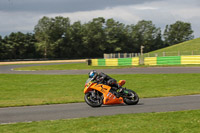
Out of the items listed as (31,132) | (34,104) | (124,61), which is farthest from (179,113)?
(124,61)

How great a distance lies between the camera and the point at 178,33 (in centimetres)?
15875

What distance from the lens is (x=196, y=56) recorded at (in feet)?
123

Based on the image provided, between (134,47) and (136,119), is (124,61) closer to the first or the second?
(136,119)

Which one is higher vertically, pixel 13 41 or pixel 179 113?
pixel 13 41

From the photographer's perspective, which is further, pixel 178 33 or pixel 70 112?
pixel 178 33

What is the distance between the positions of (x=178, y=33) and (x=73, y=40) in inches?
3053

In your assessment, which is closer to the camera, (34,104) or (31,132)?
(31,132)

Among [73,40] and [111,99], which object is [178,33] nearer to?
[73,40]

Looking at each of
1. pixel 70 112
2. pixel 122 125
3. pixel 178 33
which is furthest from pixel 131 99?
pixel 178 33

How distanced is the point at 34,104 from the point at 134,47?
110 metres

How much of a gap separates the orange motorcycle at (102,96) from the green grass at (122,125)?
2.51 m

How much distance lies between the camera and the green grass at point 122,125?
22.2 feet

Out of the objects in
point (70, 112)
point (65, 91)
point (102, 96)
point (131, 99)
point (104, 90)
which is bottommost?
point (65, 91)

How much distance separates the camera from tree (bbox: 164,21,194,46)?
157125 millimetres
